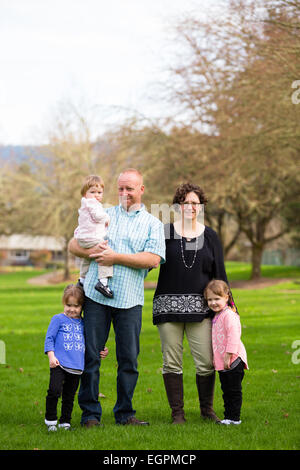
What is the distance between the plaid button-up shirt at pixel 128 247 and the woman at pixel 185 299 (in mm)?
213

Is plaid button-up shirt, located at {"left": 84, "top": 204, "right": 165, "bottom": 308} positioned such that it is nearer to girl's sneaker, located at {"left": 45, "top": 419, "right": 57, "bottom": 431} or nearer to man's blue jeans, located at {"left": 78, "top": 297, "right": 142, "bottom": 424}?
man's blue jeans, located at {"left": 78, "top": 297, "right": 142, "bottom": 424}

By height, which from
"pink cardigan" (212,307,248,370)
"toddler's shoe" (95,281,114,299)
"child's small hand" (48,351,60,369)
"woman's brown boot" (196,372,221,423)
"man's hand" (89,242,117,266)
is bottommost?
"woman's brown boot" (196,372,221,423)

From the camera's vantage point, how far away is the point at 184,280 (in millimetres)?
5594

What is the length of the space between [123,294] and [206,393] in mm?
1246

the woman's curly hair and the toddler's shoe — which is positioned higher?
the woman's curly hair

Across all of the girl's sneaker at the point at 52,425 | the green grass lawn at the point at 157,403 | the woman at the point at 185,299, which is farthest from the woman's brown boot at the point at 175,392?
the girl's sneaker at the point at 52,425

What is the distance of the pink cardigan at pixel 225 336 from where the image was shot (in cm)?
542

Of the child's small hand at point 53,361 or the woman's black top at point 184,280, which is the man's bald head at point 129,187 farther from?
the child's small hand at point 53,361

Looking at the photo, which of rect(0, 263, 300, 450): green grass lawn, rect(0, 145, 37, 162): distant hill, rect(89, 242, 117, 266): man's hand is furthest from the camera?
rect(0, 145, 37, 162): distant hill

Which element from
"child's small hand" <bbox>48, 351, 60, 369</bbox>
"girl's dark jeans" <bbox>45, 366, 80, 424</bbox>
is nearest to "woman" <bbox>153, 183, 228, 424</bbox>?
"girl's dark jeans" <bbox>45, 366, 80, 424</bbox>

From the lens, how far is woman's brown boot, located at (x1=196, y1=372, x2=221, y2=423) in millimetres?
5664

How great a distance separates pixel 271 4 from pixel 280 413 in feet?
33.2

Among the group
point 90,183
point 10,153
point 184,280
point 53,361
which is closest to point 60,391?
point 53,361

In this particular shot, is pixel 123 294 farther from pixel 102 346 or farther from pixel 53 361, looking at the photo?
pixel 53 361
